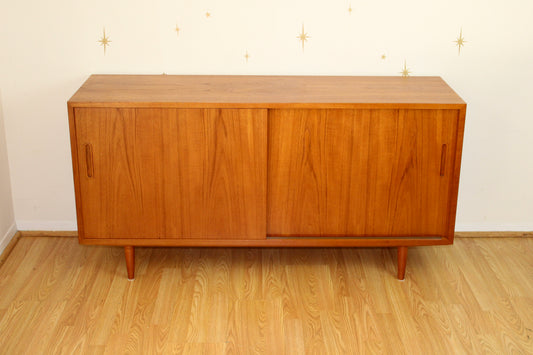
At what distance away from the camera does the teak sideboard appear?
2.26 metres

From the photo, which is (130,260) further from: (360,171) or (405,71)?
(405,71)

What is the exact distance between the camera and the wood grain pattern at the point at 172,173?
2.26 m

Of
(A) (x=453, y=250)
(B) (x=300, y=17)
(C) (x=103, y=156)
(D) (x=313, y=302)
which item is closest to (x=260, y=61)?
(B) (x=300, y=17)

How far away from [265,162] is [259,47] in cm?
51

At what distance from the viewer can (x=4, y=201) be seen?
2707mm

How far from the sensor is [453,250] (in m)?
2.74

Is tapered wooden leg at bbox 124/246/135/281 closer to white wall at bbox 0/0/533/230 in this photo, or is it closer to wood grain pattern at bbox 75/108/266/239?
wood grain pattern at bbox 75/108/266/239

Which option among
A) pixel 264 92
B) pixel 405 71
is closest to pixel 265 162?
pixel 264 92

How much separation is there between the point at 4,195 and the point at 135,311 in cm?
82

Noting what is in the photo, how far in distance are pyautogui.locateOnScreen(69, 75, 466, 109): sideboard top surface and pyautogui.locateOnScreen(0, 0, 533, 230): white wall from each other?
0.23ft

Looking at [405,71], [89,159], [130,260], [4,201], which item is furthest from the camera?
[4,201]

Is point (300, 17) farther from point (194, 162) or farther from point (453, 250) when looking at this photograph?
point (453, 250)

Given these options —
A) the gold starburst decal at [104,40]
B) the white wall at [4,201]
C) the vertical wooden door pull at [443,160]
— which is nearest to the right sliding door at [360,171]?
the vertical wooden door pull at [443,160]

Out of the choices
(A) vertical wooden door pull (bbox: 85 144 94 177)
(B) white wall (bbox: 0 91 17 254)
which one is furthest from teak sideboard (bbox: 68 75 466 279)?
(B) white wall (bbox: 0 91 17 254)
